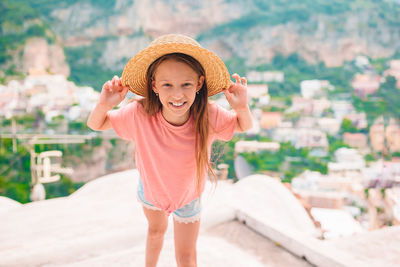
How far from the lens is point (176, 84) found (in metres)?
0.85

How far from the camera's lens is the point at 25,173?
13.5m

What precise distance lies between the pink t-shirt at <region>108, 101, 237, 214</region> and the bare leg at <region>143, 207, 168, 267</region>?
0.35ft

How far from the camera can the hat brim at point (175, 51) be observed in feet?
2.75

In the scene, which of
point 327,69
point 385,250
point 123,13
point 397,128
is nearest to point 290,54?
point 327,69

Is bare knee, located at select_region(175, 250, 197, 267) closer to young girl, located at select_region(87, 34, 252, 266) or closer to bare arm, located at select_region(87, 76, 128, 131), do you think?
young girl, located at select_region(87, 34, 252, 266)

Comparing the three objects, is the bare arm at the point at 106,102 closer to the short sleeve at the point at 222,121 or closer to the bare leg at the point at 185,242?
the short sleeve at the point at 222,121

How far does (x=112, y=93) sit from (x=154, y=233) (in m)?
0.52

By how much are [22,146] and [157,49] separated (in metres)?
17.5

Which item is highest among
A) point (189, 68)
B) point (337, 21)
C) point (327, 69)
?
point (337, 21)

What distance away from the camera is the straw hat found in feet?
2.73

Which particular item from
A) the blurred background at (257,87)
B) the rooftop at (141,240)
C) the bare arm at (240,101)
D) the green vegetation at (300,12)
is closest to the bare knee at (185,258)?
the rooftop at (141,240)

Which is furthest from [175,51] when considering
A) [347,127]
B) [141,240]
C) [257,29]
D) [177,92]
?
[257,29]

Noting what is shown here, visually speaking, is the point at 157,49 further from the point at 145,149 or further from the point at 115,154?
the point at 115,154

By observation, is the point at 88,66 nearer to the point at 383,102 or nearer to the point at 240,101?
the point at 383,102
